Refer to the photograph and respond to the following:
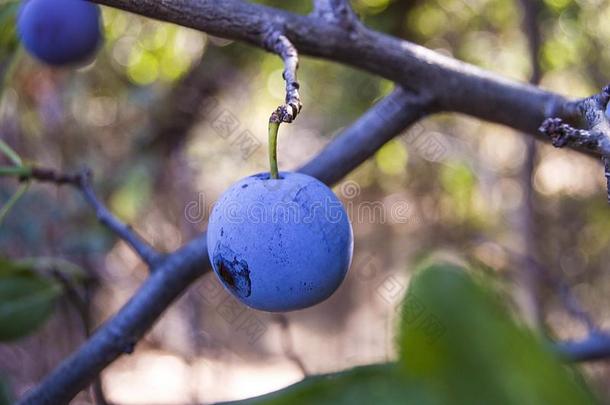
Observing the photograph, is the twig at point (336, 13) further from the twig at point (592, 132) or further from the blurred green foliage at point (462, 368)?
the blurred green foliage at point (462, 368)

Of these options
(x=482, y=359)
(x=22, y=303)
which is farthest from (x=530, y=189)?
(x=482, y=359)

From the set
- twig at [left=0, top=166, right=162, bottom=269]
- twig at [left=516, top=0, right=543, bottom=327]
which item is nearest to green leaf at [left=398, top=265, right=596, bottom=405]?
twig at [left=0, top=166, right=162, bottom=269]

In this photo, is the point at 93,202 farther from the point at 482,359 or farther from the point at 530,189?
the point at 530,189

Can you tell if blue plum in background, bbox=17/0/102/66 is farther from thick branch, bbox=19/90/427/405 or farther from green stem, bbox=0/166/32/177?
thick branch, bbox=19/90/427/405

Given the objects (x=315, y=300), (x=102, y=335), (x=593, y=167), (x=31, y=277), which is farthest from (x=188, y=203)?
(x=315, y=300)

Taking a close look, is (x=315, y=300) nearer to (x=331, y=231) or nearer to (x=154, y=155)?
(x=331, y=231)

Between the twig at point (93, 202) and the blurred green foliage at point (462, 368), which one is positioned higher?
the blurred green foliage at point (462, 368)

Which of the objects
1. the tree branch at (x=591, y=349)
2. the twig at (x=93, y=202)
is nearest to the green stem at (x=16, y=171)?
the twig at (x=93, y=202)
